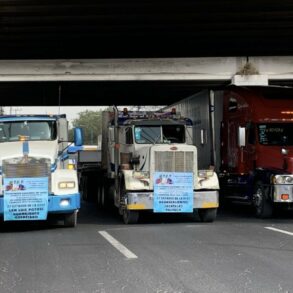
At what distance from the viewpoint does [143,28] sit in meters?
18.9

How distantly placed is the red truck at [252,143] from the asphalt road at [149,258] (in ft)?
4.16

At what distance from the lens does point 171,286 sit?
7.02 meters

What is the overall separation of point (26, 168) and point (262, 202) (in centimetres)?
659

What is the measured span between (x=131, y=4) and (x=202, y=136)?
5027 mm

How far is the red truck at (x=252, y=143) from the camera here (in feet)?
51.0

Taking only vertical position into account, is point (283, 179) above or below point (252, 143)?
below

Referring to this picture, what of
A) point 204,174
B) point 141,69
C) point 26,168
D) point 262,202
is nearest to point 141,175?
point 204,174

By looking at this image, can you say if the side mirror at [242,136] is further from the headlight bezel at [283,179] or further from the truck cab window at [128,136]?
the truck cab window at [128,136]

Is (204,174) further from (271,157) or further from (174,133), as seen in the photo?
(271,157)

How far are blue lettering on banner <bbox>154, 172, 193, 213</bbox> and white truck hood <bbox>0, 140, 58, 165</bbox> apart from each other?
272cm

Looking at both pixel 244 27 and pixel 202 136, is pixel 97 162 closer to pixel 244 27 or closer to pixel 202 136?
pixel 202 136

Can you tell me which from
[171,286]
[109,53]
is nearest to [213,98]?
[109,53]

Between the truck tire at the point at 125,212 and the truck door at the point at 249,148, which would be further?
the truck door at the point at 249,148

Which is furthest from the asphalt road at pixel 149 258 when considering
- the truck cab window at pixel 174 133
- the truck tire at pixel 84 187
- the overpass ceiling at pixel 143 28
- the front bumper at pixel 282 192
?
the truck tire at pixel 84 187
